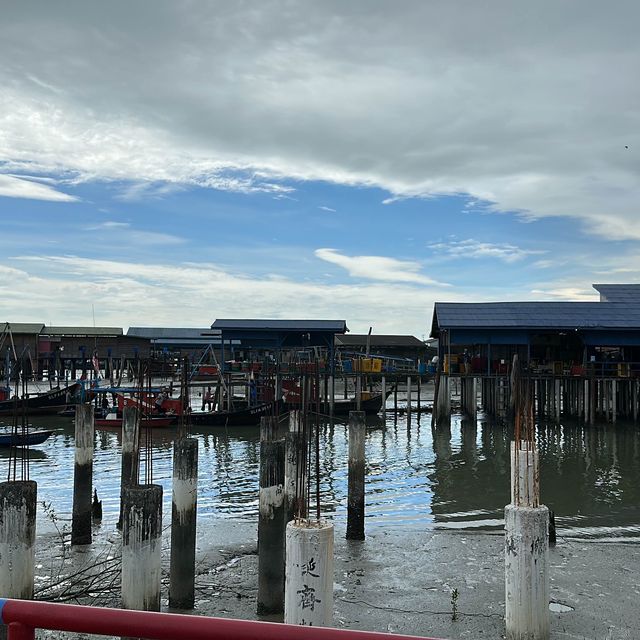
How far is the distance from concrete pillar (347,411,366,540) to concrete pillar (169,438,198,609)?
4.20 meters

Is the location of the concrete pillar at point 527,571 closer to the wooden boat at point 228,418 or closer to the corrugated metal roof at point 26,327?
the wooden boat at point 228,418

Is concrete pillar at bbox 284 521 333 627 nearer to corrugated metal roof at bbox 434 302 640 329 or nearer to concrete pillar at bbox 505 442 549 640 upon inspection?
concrete pillar at bbox 505 442 549 640

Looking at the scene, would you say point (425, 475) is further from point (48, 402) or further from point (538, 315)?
point (48, 402)

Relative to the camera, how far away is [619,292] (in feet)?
144

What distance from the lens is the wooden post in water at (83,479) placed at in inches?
547

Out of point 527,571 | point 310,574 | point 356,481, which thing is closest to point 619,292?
point 356,481

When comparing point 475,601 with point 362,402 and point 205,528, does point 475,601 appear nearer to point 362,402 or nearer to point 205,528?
point 205,528

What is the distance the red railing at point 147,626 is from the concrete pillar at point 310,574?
3.53m

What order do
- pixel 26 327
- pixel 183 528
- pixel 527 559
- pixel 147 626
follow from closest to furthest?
pixel 147 626, pixel 527 559, pixel 183 528, pixel 26 327

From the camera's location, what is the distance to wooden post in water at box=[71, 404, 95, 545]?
1390 cm

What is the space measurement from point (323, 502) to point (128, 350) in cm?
5262

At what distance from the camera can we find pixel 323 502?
18.8 metres

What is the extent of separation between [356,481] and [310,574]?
8.20 m

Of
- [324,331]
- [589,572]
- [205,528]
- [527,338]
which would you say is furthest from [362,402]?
[589,572]
